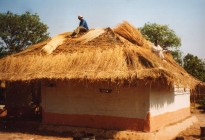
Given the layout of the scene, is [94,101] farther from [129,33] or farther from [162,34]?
[162,34]

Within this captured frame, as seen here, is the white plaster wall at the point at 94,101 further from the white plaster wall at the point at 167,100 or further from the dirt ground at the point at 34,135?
the dirt ground at the point at 34,135

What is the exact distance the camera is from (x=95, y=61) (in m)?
11.4

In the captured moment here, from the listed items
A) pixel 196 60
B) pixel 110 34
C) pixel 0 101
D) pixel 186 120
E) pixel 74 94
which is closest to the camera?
pixel 74 94

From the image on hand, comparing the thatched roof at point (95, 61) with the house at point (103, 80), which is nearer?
the thatched roof at point (95, 61)

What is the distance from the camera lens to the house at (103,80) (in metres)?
10.2

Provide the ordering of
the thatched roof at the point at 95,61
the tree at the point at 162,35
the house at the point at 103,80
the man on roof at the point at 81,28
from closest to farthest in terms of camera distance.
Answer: the thatched roof at the point at 95,61 < the house at the point at 103,80 < the man on roof at the point at 81,28 < the tree at the point at 162,35

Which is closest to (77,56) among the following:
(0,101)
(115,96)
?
(115,96)

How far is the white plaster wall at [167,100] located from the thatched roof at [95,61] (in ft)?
3.32

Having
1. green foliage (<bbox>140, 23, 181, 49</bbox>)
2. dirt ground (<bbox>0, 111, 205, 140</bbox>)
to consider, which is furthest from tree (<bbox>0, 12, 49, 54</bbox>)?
dirt ground (<bbox>0, 111, 205, 140</bbox>)

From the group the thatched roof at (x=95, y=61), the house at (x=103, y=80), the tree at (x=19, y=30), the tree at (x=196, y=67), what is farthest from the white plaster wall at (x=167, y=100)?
the tree at (x=19, y=30)

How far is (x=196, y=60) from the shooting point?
1183 inches

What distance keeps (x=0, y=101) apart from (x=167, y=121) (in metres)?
14.8

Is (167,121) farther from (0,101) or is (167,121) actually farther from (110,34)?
(0,101)

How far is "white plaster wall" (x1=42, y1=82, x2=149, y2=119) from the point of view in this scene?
10.4 m
